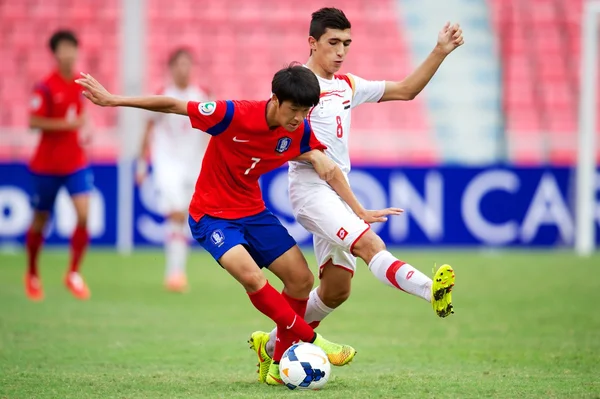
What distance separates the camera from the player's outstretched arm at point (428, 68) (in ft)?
21.3

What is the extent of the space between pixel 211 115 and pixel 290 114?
46 centimetres

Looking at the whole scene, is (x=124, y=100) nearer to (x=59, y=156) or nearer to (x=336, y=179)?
(x=336, y=179)

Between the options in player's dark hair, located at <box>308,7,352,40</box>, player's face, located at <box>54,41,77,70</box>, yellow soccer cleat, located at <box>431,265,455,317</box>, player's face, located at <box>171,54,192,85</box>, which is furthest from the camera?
player's face, located at <box>171,54,192,85</box>

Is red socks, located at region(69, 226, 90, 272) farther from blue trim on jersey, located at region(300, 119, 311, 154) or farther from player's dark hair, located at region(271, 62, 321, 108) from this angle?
player's dark hair, located at region(271, 62, 321, 108)

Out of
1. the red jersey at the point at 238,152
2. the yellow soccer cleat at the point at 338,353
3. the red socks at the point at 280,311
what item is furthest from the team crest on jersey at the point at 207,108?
the yellow soccer cleat at the point at 338,353

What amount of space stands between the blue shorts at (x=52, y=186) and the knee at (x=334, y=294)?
190 inches

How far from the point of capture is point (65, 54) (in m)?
10.5

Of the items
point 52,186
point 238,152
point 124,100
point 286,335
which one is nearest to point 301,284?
point 286,335

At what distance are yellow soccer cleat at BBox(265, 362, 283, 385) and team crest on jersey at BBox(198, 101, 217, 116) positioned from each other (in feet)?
5.11

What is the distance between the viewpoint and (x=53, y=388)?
5656 mm

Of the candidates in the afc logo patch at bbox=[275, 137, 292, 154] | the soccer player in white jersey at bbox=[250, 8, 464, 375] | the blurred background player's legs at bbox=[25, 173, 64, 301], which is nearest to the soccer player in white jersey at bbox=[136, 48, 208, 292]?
the blurred background player's legs at bbox=[25, 173, 64, 301]

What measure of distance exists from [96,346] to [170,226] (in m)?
4.22

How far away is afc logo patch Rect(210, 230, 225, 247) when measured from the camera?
19.2 ft

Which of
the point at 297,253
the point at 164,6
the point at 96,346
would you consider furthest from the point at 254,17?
the point at 297,253
